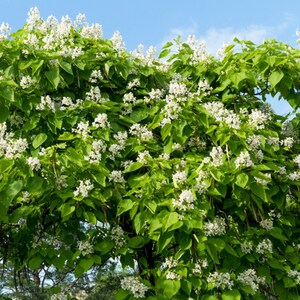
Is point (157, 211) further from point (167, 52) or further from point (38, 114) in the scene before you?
point (167, 52)

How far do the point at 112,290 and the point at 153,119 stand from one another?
11777 millimetres

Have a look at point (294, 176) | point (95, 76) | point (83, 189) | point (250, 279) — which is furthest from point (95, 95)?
point (250, 279)

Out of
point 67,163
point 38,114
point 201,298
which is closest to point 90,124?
point 38,114

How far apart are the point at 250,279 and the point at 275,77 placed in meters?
1.88

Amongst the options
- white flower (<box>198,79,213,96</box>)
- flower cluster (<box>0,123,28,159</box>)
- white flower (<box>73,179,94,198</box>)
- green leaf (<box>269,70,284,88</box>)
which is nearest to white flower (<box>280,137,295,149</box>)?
green leaf (<box>269,70,284,88</box>)

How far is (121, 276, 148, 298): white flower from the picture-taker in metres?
4.02

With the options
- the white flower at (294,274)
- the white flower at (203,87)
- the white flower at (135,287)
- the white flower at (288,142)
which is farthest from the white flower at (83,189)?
the white flower at (288,142)

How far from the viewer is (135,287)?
4.02 meters

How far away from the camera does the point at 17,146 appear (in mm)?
3701

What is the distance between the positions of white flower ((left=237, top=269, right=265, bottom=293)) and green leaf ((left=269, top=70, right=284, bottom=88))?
171 centimetres

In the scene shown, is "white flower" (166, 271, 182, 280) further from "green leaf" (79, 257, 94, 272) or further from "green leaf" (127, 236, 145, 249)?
"green leaf" (79, 257, 94, 272)

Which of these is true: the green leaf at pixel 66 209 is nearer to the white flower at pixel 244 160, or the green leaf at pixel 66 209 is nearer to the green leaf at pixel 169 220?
the green leaf at pixel 169 220

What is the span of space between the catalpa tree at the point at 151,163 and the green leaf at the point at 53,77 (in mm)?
12

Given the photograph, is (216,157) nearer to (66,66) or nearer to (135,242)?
(135,242)
